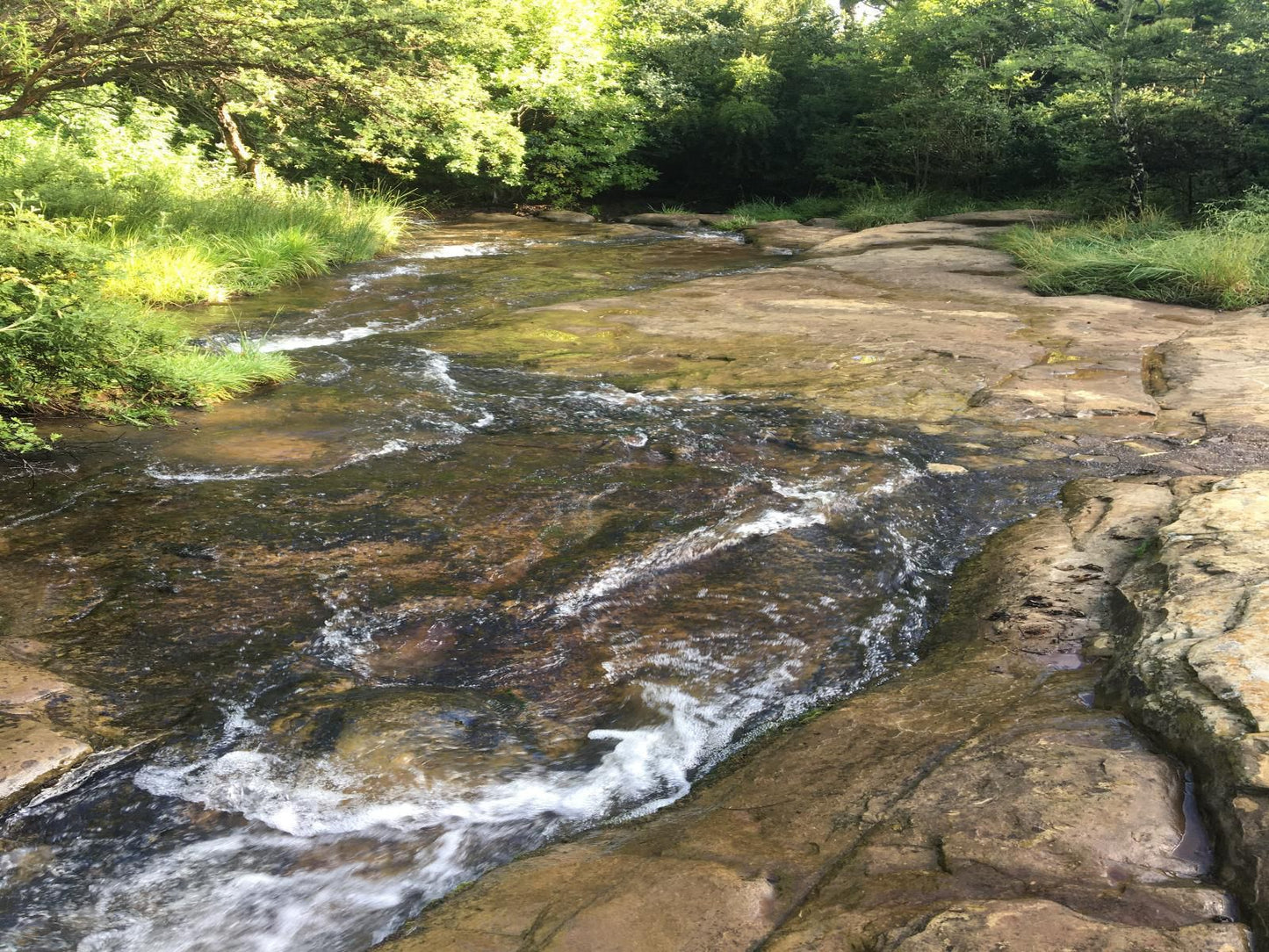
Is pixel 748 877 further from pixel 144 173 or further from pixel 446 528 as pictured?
pixel 144 173

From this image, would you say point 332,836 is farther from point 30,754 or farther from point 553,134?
point 553,134

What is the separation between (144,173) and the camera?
10.3 metres

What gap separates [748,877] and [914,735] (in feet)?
2.46

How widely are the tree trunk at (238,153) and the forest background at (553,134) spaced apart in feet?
0.23

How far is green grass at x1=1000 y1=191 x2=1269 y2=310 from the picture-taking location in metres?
8.15

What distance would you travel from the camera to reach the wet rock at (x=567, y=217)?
17.0 metres

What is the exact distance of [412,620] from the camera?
10.7ft

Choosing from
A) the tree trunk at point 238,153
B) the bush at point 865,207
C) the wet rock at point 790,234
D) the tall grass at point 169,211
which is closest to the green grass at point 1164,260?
the wet rock at point 790,234

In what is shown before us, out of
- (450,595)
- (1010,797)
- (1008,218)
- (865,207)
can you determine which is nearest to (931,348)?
(450,595)

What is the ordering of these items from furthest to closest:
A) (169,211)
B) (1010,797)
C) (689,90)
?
(689,90), (169,211), (1010,797)

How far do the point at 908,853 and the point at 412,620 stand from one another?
6.34 feet

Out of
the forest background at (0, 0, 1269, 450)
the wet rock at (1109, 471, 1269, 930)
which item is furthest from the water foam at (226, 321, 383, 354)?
the wet rock at (1109, 471, 1269, 930)

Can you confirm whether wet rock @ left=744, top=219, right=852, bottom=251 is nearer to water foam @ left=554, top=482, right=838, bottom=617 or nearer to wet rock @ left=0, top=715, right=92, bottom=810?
water foam @ left=554, top=482, right=838, bottom=617

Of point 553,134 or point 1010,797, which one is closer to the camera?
point 1010,797
